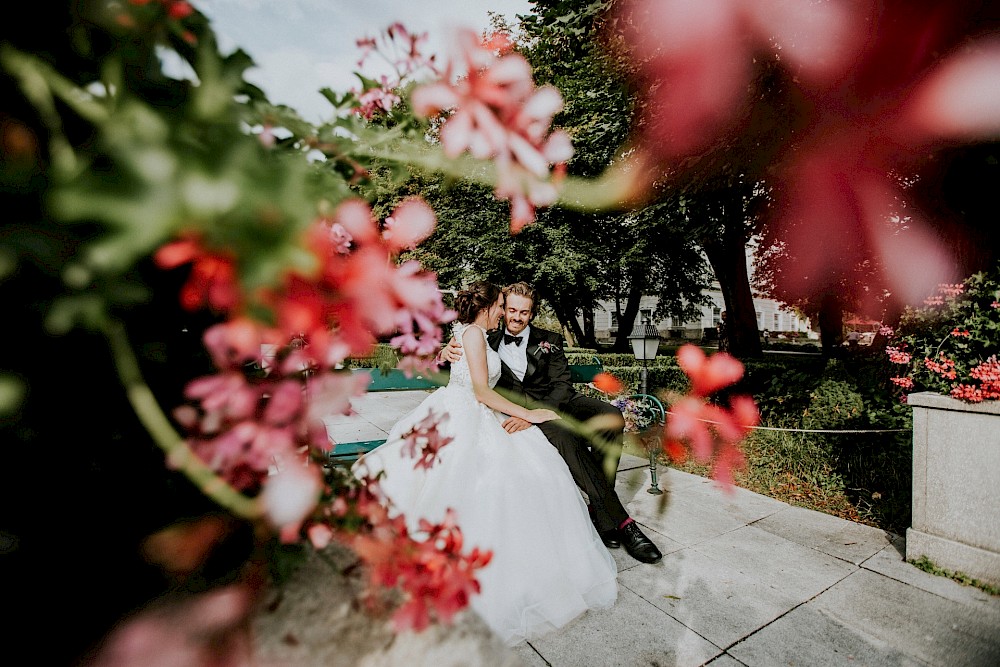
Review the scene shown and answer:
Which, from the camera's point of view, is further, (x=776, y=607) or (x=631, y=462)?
(x=631, y=462)

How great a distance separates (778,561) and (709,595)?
838 mm

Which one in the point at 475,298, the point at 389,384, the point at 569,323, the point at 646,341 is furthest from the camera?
the point at 569,323

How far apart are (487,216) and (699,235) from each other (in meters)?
8.41

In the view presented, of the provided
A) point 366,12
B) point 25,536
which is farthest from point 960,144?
point 25,536

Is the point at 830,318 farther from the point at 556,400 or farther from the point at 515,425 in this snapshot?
the point at 515,425

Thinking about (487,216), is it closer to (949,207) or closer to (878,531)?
(949,207)

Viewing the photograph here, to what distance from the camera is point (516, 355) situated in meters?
4.72

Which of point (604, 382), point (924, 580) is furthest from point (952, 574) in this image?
point (604, 382)

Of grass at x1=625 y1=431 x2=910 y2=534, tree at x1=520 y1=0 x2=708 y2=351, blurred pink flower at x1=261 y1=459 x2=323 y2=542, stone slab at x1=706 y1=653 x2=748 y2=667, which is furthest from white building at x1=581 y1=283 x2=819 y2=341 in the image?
blurred pink flower at x1=261 y1=459 x2=323 y2=542

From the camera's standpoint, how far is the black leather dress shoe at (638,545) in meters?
3.51

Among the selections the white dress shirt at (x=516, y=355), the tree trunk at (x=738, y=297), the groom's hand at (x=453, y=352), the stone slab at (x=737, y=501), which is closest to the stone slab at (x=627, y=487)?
the stone slab at (x=737, y=501)

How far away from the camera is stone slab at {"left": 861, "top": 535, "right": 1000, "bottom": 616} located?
296cm

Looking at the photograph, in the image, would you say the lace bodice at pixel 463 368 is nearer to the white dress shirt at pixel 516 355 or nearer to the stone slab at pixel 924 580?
the white dress shirt at pixel 516 355

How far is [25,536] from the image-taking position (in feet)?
2.32
